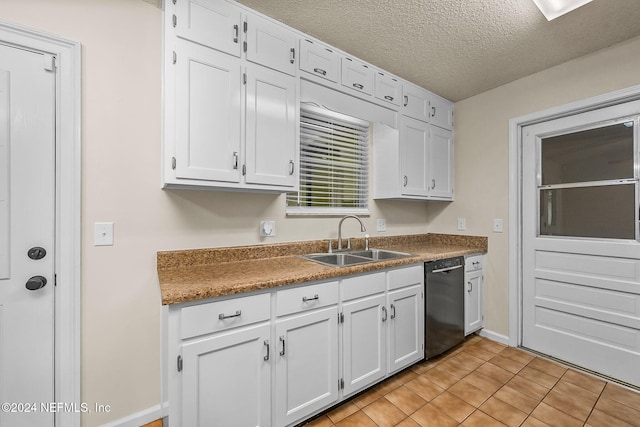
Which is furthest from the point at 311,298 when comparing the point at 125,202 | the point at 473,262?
the point at 473,262

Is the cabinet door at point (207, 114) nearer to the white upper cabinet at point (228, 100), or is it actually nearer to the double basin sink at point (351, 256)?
the white upper cabinet at point (228, 100)

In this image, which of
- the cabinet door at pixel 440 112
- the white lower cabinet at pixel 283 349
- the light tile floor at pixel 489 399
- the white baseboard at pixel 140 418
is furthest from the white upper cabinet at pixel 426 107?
the white baseboard at pixel 140 418

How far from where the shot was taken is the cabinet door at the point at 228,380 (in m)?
1.22

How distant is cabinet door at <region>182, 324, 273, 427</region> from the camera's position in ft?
3.99

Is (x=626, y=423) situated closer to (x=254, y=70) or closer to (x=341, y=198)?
(x=341, y=198)

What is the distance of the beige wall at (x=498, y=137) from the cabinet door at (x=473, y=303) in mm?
102

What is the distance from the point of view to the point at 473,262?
2.65 metres

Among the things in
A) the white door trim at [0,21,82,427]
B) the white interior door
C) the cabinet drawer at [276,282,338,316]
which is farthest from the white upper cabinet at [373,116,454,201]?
the white interior door

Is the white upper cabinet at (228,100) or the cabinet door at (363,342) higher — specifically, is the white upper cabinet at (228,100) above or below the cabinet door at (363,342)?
above

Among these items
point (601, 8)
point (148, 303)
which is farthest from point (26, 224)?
point (601, 8)

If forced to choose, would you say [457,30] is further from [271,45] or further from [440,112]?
[271,45]

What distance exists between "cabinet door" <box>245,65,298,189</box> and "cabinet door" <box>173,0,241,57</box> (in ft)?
0.62

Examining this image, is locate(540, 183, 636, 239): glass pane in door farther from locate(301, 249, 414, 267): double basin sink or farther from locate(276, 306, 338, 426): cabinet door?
locate(276, 306, 338, 426): cabinet door

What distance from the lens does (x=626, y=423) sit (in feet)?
5.33
